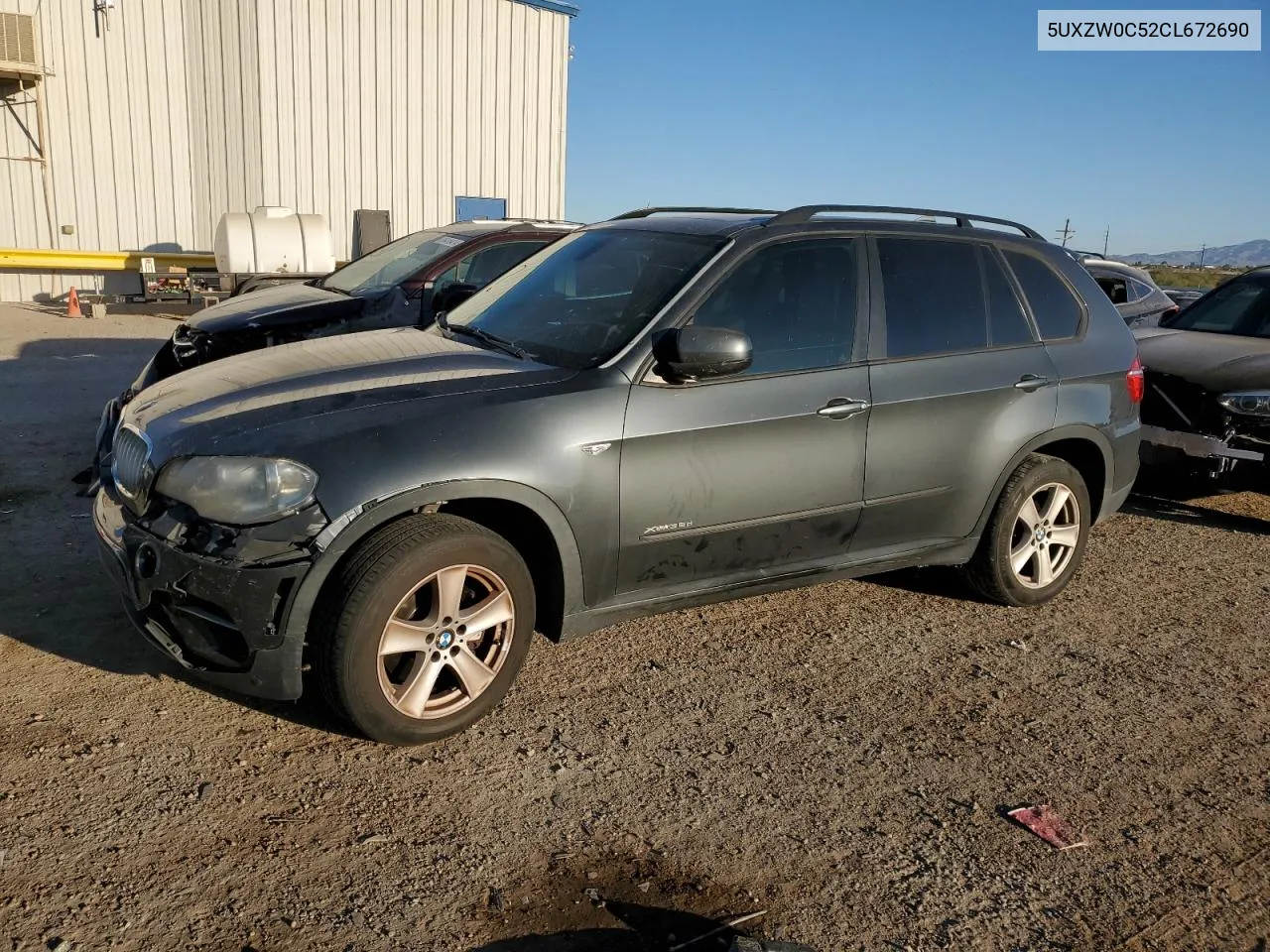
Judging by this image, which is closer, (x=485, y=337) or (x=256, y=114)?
(x=485, y=337)

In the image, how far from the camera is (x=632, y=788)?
335 cm

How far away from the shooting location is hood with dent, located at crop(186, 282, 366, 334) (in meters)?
6.82

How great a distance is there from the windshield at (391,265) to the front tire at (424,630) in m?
4.85

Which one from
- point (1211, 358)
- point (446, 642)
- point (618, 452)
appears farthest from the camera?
point (1211, 358)

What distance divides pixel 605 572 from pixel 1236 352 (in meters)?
Answer: 5.39

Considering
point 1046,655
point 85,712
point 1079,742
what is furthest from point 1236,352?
point 85,712

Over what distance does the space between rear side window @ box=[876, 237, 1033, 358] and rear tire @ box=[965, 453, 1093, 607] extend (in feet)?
2.23

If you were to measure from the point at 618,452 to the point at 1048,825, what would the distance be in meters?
1.88

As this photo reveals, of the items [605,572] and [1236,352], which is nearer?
[605,572]

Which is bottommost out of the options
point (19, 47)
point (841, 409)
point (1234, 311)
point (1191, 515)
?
point (1191, 515)

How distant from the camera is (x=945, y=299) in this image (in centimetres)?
467

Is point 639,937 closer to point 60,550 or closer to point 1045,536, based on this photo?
point 1045,536

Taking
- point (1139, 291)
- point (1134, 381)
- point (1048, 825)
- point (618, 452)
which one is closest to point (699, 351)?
point (618, 452)

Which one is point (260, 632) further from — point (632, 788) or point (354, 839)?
point (632, 788)
